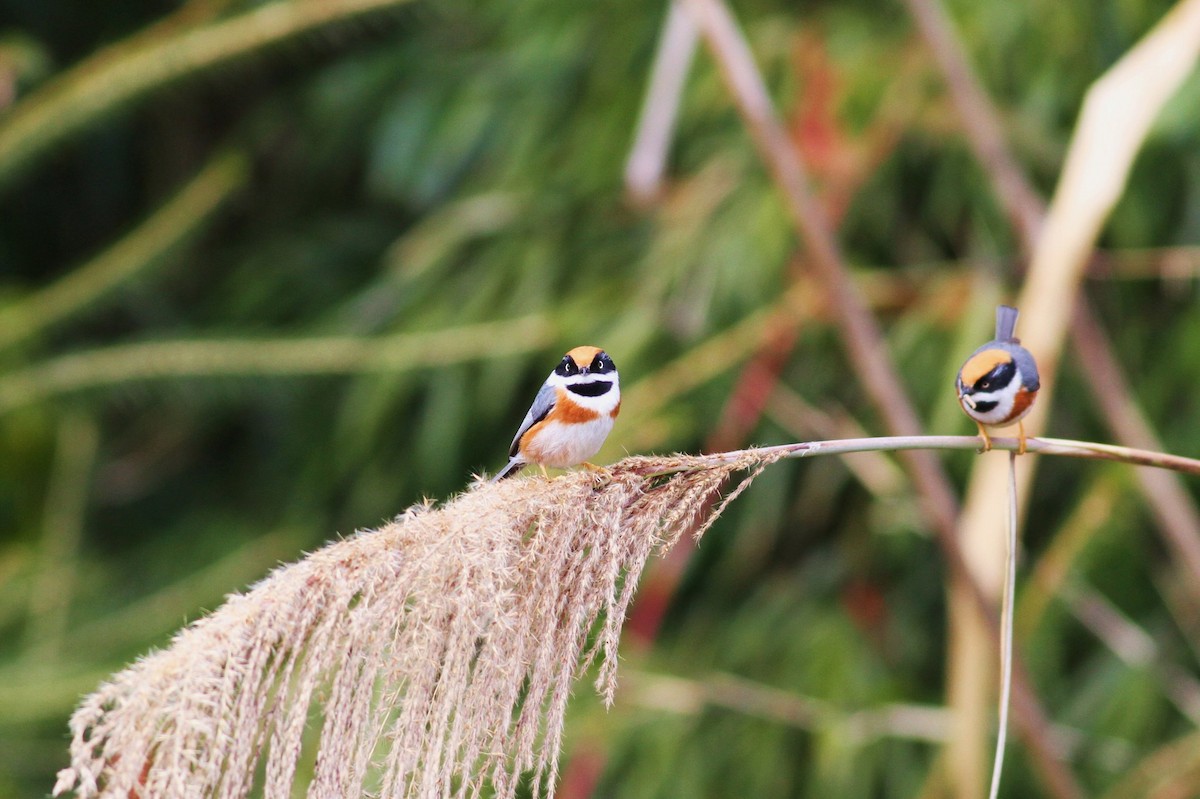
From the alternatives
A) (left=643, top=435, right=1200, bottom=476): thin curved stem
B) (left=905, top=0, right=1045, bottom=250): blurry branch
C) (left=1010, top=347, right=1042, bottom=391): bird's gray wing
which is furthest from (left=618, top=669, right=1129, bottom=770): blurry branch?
(left=643, top=435, right=1200, bottom=476): thin curved stem

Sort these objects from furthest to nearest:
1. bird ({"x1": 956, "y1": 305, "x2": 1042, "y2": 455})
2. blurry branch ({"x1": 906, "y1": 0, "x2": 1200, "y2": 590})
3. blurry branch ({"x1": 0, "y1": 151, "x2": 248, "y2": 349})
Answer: blurry branch ({"x1": 0, "y1": 151, "x2": 248, "y2": 349})
blurry branch ({"x1": 906, "y1": 0, "x2": 1200, "y2": 590})
bird ({"x1": 956, "y1": 305, "x2": 1042, "y2": 455})

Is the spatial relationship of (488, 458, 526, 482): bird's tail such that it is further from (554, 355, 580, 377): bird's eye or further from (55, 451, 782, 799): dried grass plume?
(55, 451, 782, 799): dried grass plume

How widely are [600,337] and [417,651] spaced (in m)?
2.81

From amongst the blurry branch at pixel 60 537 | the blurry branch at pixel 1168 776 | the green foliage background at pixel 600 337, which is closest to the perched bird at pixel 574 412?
the green foliage background at pixel 600 337

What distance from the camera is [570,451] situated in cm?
207

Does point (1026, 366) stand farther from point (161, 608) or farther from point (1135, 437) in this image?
point (161, 608)

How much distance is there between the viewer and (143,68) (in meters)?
3.04

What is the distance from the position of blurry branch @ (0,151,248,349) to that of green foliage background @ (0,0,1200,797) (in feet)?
0.04

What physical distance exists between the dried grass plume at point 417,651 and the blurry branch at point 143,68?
1.87 metres

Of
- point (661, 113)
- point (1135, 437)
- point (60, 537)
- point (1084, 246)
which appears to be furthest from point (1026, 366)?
point (60, 537)

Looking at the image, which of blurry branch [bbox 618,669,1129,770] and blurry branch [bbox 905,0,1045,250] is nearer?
blurry branch [bbox 905,0,1045,250]

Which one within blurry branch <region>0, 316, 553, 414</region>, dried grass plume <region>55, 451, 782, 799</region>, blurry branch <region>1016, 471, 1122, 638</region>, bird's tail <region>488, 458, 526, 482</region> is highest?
blurry branch <region>0, 316, 553, 414</region>

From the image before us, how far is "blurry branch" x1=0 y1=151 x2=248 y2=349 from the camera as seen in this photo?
3.28 metres

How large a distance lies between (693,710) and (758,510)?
729 mm
